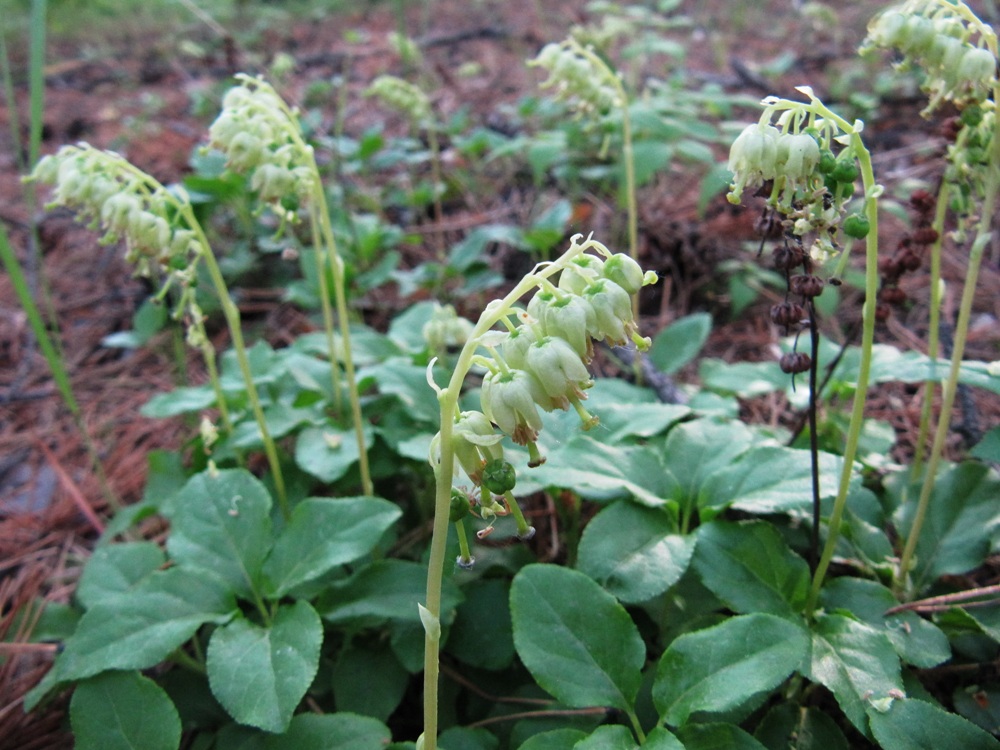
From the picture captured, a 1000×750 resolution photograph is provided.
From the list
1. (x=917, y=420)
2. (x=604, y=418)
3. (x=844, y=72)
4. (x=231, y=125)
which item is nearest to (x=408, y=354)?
(x=604, y=418)

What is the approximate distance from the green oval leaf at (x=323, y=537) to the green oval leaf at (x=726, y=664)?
671 millimetres

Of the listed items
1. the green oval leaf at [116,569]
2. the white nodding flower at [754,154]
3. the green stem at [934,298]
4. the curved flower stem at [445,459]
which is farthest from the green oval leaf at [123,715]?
the green stem at [934,298]

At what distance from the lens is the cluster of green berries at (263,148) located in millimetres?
1598

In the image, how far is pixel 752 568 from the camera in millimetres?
1493

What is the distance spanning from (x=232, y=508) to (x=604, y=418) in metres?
1.00

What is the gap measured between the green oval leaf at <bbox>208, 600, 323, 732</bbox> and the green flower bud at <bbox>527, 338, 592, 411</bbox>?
0.79 m

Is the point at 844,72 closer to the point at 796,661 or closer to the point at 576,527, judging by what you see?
the point at 576,527

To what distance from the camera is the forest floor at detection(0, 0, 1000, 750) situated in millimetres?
2404

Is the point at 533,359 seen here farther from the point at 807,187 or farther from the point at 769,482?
the point at 769,482

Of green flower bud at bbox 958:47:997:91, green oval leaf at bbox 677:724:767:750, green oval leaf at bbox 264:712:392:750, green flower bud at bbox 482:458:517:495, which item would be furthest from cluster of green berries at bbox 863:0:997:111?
green oval leaf at bbox 264:712:392:750

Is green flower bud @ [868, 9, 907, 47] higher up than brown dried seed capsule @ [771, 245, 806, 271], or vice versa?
green flower bud @ [868, 9, 907, 47]

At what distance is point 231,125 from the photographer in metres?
1.60

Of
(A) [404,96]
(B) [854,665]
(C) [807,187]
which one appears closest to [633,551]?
(B) [854,665]

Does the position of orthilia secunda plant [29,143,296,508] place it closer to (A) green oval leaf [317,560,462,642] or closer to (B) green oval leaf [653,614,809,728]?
(A) green oval leaf [317,560,462,642]
